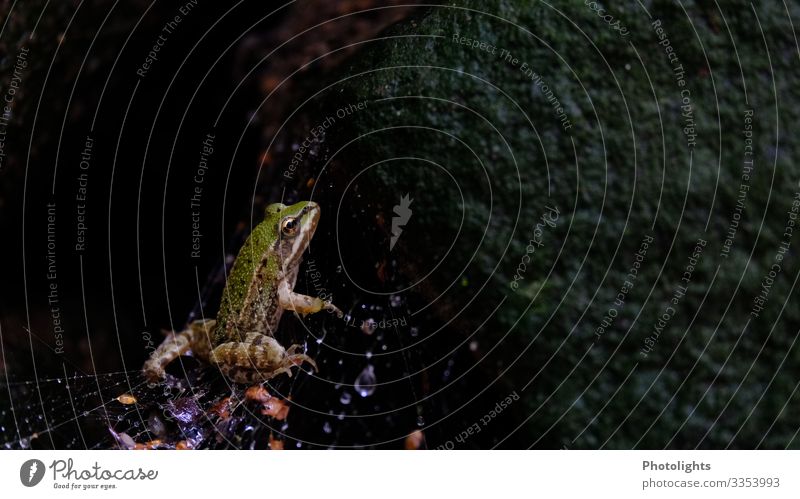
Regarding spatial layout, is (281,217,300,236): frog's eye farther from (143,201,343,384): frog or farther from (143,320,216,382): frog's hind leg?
(143,320,216,382): frog's hind leg

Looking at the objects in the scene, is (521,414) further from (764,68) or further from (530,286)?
(764,68)

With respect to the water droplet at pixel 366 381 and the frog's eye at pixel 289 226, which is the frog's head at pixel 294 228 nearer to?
the frog's eye at pixel 289 226

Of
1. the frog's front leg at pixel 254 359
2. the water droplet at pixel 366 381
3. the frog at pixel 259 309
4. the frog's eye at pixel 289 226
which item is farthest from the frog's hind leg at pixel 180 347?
the water droplet at pixel 366 381

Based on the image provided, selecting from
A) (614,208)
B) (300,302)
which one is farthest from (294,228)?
(614,208)

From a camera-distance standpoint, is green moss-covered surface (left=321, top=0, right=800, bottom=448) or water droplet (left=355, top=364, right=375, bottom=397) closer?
green moss-covered surface (left=321, top=0, right=800, bottom=448)

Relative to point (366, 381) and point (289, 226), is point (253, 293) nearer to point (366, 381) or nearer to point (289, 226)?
point (289, 226)

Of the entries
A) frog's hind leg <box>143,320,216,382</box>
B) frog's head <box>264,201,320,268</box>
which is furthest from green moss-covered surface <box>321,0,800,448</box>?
frog's hind leg <box>143,320,216,382</box>
